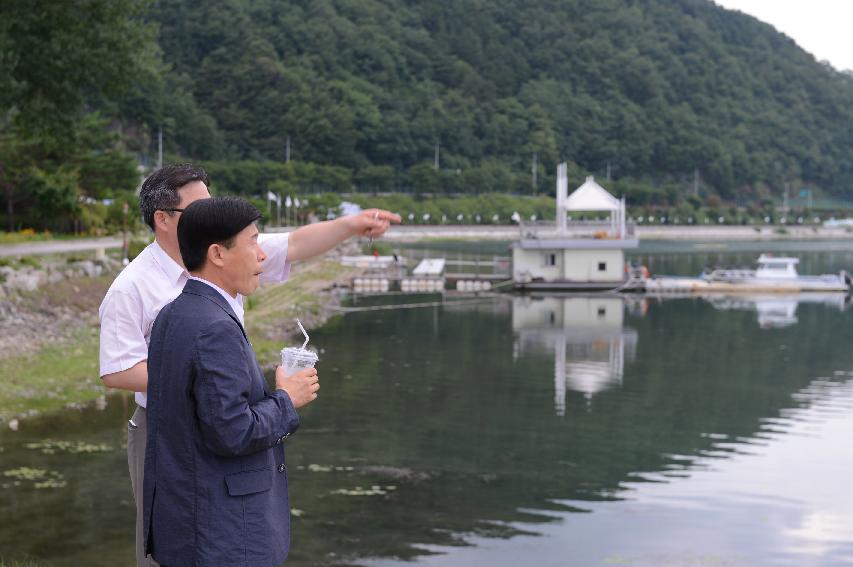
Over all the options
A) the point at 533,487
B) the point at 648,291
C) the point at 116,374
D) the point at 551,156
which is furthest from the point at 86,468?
the point at 551,156

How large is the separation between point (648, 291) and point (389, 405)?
85.6 feet

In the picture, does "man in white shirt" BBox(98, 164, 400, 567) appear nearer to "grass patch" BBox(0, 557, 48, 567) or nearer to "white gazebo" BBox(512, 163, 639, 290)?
"grass patch" BBox(0, 557, 48, 567)

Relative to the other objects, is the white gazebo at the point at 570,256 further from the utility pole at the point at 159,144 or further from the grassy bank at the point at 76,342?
the utility pole at the point at 159,144

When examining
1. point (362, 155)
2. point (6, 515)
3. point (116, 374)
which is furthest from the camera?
point (362, 155)

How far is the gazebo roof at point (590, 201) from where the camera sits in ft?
142

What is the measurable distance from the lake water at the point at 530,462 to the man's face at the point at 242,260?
639cm

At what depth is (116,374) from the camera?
3.96 metres

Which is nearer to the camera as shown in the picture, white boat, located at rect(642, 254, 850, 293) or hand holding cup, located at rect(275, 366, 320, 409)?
hand holding cup, located at rect(275, 366, 320, 409)

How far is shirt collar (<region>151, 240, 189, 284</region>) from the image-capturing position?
416 centimetres

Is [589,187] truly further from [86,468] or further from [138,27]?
[86,468]

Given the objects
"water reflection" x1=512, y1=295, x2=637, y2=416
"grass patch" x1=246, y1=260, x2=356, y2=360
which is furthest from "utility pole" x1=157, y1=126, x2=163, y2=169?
"water reflection" x1=512, y1=295, x2=637, y2=416

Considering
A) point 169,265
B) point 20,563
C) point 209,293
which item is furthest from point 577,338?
point 209,293

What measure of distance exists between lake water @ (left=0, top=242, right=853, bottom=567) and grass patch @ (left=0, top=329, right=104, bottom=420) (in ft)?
1.79

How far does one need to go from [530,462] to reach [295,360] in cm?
1143
